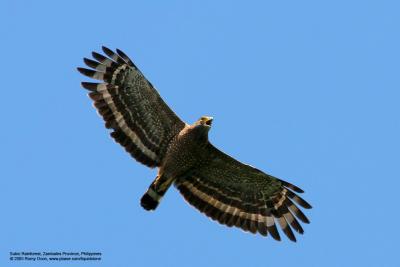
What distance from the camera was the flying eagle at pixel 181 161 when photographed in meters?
14.7

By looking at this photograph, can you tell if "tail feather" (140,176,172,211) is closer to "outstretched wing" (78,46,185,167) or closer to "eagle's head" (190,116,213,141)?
"outstretched wing" (78,46,185,167)

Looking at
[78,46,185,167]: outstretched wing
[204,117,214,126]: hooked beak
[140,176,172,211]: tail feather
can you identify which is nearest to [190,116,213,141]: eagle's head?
[204,117,214,126]: hooked beak

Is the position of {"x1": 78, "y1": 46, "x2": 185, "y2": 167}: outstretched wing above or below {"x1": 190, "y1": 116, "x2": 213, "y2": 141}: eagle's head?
above

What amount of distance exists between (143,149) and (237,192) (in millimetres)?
2643

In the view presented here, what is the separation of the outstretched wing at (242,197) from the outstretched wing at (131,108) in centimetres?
111

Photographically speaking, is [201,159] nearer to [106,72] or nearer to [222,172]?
[222,172]

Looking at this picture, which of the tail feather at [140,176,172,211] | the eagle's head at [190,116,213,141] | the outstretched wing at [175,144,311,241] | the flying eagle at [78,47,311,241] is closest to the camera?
the eagle's head at [190,116,213,141]

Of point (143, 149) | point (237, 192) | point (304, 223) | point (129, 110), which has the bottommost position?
point (304, 223)

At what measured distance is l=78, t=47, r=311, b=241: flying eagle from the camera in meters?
14.7

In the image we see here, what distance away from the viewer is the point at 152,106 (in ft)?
48.9

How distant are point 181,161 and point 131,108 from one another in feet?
6.08

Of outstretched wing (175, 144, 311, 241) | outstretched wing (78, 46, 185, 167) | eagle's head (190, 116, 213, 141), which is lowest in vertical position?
outstretched wing (175, 144, 311, 241)

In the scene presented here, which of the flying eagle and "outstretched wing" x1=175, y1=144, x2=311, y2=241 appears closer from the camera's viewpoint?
the flying eagle

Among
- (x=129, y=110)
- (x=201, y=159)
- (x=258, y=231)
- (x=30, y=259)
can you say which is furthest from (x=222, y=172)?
(x=30, y=259)
